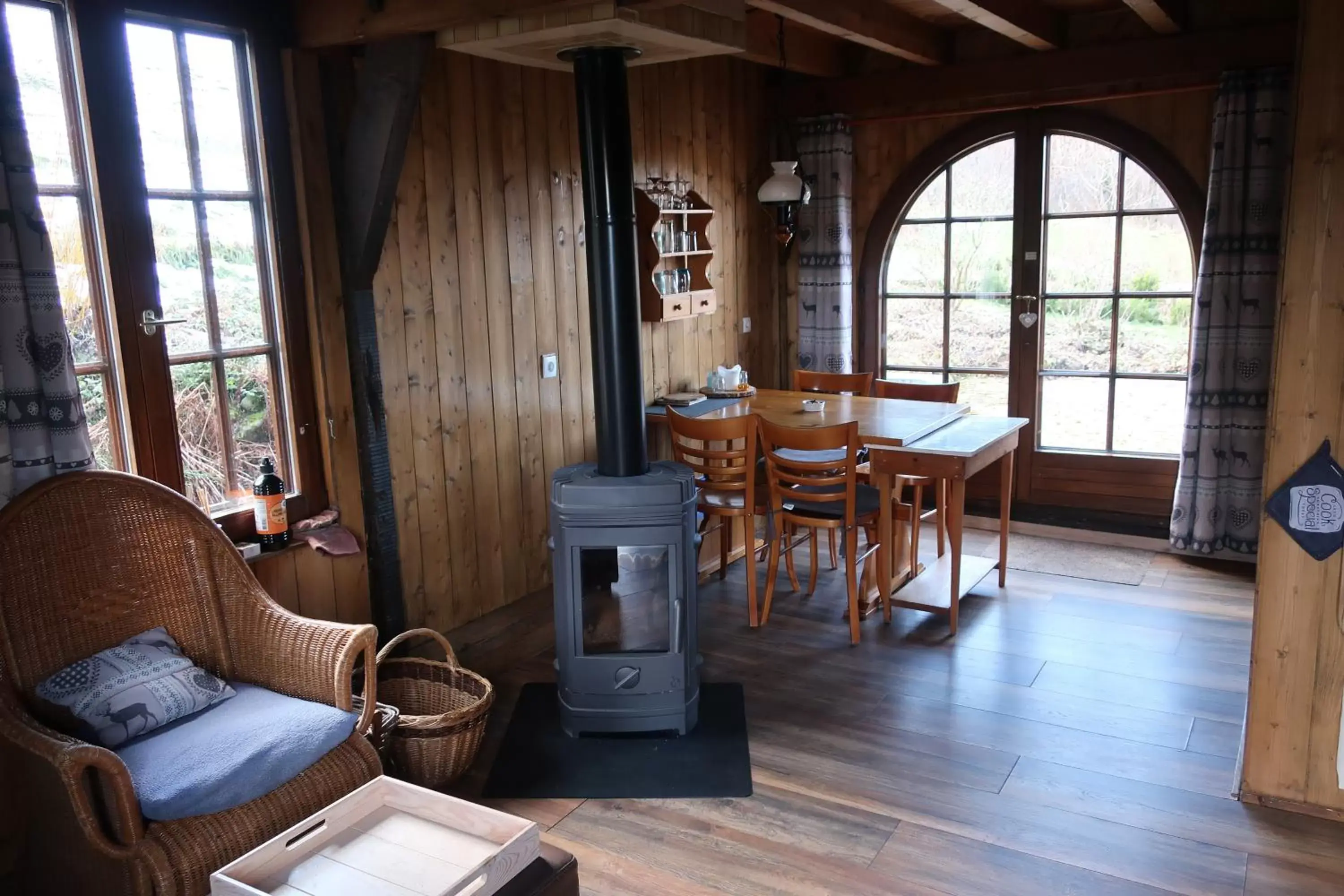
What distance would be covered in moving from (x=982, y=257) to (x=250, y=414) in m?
3.66

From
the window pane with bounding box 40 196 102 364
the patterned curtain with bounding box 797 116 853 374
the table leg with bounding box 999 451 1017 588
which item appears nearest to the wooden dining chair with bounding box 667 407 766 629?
the table leg with bounding box 999 451 1017 588

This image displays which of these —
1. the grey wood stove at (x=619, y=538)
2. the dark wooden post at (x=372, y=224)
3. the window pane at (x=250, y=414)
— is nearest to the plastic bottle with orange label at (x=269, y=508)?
the window pane at (x=250, y=414)

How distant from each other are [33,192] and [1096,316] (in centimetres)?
438

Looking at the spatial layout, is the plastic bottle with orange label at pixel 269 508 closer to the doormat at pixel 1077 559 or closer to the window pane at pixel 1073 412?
the doormat at pixel 1077 559

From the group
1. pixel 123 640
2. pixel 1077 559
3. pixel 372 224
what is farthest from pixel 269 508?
pixel 1077 559

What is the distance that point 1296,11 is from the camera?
169 inches

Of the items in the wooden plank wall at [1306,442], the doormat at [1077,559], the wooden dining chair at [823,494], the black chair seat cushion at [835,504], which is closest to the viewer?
the wooden plank wall at [1306,442]

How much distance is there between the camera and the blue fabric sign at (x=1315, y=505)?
2549mm

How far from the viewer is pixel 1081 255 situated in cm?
501

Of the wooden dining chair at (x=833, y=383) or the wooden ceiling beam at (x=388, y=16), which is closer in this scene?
the wooden ceiling beam at (x=388, y=16)

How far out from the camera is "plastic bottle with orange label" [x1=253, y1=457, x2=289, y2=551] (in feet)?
9.91

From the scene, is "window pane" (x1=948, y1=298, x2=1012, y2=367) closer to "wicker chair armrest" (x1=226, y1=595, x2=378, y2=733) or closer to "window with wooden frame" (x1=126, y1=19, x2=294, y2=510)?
"window with wooden frame" (x1=126, y1=19, x2=294, y2=510)

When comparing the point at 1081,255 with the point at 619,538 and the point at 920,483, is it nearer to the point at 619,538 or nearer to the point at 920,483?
the point at 920,483

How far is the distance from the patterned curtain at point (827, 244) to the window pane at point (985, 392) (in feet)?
1.99
